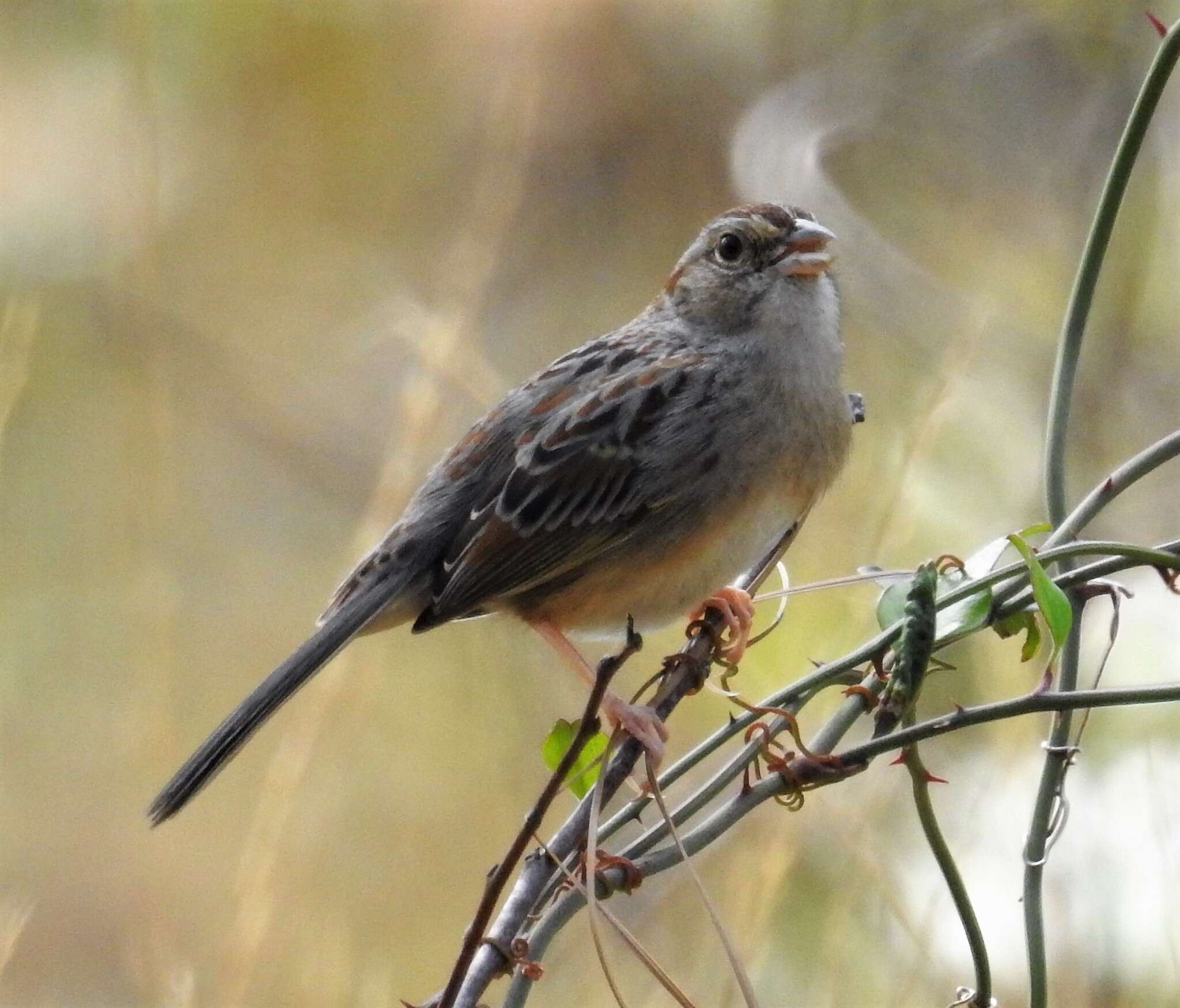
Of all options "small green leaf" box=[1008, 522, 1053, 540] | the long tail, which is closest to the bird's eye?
the long tail

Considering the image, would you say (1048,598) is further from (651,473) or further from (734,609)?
(651,473)

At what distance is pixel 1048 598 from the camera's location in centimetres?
136

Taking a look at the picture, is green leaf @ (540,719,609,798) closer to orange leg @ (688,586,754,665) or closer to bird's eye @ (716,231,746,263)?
orange leg @ (688,586,754,665)

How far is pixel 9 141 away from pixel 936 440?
10.3ft

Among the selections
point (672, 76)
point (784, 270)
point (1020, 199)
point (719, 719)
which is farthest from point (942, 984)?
point (672, 76)

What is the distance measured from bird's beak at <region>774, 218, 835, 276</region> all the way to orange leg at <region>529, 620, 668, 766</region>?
2.69 feet

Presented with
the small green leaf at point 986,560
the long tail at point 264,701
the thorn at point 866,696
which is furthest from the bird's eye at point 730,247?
the thorn at point 866,696

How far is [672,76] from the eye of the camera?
5090mm

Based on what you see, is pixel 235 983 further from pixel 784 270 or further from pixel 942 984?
pixel 784 270

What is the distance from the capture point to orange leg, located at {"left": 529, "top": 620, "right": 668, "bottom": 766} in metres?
1.73

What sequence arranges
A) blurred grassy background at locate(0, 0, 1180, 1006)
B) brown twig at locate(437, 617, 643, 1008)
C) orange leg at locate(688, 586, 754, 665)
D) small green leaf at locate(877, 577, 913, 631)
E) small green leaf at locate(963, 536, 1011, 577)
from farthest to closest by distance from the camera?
1. blurred grassy background at locate(0, 0, 1180, 1006)
2. orange leg at locate(688, 586, 754, 665)
3. small green leaf at locate(963, 536, 1011, 577)
4. small green leaf at locate(877, 577, 913, 631)
5. brown twig at locate(437, 617, 643, 1008)

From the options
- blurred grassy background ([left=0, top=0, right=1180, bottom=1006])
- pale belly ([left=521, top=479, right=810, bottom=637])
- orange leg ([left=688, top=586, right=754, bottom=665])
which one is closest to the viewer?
orange leg ([left=688, top=586, right=754, bottom=665])

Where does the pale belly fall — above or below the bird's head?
below

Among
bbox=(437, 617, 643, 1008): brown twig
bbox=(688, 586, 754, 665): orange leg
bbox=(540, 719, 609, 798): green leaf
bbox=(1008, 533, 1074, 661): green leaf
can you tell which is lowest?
bbox=(437, 617, 643, 1008): brown twig
